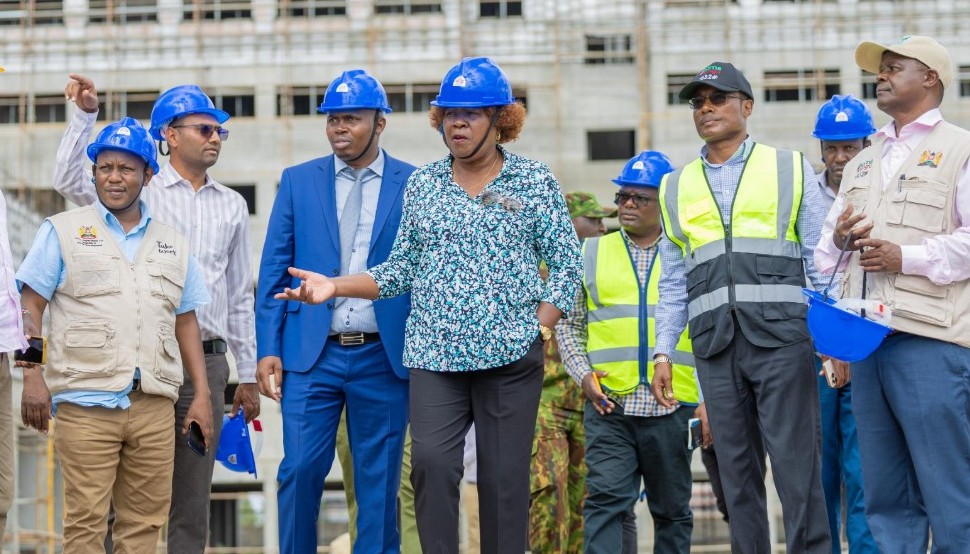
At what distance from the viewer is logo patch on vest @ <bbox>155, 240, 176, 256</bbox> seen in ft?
22.8

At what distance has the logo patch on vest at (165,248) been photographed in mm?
6961

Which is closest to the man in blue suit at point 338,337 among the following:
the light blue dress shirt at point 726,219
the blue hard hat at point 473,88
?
the blue hard hat at point 473,88

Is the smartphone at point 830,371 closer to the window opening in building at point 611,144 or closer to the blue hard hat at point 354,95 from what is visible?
the blue hard hat at point 354,95

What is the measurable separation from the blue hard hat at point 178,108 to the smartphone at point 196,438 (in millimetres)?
1607

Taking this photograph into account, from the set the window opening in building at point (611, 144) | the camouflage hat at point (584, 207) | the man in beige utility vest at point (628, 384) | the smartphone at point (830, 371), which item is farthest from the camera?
the window opening in building at point (611, 144)

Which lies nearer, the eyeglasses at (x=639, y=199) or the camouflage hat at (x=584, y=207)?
the eyeglasses at (x=639, y=199)

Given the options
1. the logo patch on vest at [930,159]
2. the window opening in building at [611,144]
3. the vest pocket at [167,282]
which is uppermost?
the window opening in building at [611,144]

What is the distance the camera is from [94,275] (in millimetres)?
6688

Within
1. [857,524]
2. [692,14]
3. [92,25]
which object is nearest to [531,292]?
[857,524]

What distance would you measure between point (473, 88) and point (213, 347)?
2088mm

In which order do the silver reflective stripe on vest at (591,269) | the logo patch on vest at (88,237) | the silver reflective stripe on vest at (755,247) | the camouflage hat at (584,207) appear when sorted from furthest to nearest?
the camouflage hat at (584,207), the silver reflective stripe on vest at (591,269), the logo patch on vest at (88,237), the silver reflective stripe on vest at (755,247)

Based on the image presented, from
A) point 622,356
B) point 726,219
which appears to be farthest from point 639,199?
point 726,219

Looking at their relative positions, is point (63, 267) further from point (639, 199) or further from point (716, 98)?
point (639, 199)

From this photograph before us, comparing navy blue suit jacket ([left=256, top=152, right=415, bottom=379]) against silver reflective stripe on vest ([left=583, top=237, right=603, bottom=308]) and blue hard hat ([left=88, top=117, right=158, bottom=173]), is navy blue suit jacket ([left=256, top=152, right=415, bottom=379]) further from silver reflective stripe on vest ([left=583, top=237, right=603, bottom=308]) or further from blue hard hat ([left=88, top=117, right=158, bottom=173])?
silver reflective stripe on vest ([left=583, top=237, right=603, bottom=308])
